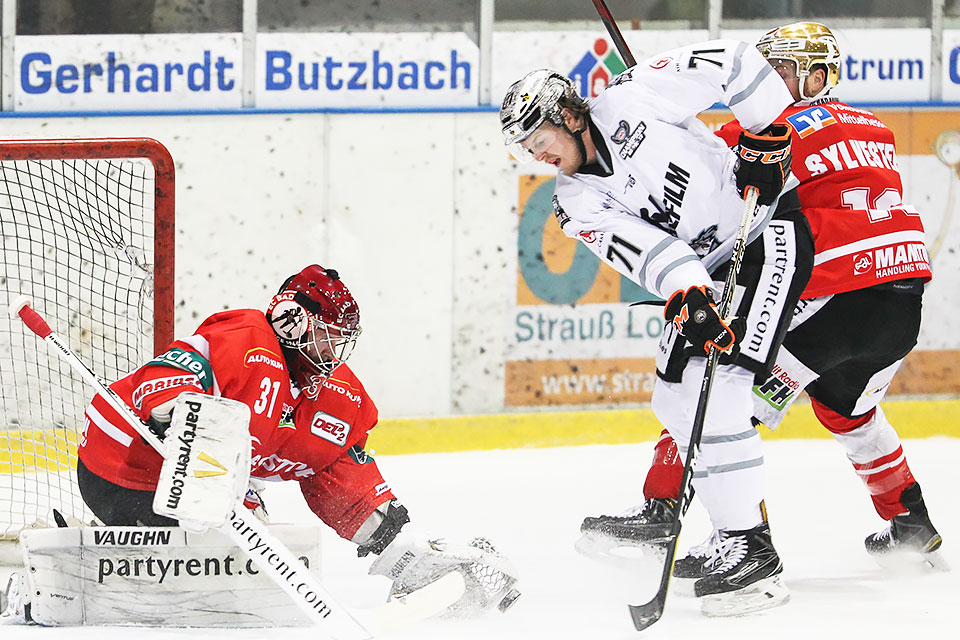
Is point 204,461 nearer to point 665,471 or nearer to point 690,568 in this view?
point 690,568

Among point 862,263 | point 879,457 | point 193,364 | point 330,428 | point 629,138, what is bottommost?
point 879,457

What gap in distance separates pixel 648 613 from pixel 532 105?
0.94m

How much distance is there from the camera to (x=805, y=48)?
3.10 m

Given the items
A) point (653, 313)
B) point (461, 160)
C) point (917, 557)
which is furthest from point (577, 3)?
point (917, 557)

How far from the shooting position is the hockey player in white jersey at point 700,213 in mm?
2570

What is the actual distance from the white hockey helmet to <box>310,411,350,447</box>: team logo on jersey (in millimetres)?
628

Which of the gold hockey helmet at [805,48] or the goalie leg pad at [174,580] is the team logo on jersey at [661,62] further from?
the goalie leg pad at [174,580]

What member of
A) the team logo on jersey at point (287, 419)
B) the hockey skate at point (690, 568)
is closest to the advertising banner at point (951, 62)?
the hockey skate at point (690, 568)

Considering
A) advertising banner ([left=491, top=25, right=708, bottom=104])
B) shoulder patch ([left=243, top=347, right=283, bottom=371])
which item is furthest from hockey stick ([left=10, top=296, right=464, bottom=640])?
advertising banner ([left=491, top=25, right=708, bottom=104])

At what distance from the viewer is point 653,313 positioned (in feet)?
14.7

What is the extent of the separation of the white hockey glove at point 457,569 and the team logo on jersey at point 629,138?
2.61ft

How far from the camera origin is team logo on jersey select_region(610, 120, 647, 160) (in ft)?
8.66

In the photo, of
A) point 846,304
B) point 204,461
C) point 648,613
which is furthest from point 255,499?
point 846,304

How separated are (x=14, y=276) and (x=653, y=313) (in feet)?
6.42
